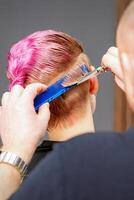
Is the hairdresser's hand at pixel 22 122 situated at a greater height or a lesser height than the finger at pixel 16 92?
lesser

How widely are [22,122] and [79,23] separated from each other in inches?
66.1

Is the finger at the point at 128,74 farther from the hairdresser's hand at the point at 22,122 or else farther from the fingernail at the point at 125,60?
the hairdresser's hand at the point at 22,122

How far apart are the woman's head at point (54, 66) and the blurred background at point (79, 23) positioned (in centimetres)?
138

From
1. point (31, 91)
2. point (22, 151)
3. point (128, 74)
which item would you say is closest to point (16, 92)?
point (31, 91)

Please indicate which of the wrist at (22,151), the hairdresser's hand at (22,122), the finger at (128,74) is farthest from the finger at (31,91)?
the finger at (128,74)

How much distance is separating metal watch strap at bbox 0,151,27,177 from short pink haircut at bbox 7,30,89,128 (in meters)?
0.25

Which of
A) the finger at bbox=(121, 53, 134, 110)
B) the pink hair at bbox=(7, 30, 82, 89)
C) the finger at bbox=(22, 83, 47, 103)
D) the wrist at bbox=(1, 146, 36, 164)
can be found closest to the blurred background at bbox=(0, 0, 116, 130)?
the pink hair at bbox=(7, 30, 82, 89)

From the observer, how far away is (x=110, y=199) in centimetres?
56

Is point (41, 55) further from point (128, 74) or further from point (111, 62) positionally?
point (128, 74)

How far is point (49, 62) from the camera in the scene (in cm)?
109

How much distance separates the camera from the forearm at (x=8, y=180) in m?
0.80

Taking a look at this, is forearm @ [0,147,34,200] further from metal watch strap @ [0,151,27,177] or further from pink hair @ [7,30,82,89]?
pink hair @ [7,30,82,89]

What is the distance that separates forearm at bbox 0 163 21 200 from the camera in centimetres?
80

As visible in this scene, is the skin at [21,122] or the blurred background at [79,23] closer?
the skin at [21,122]
